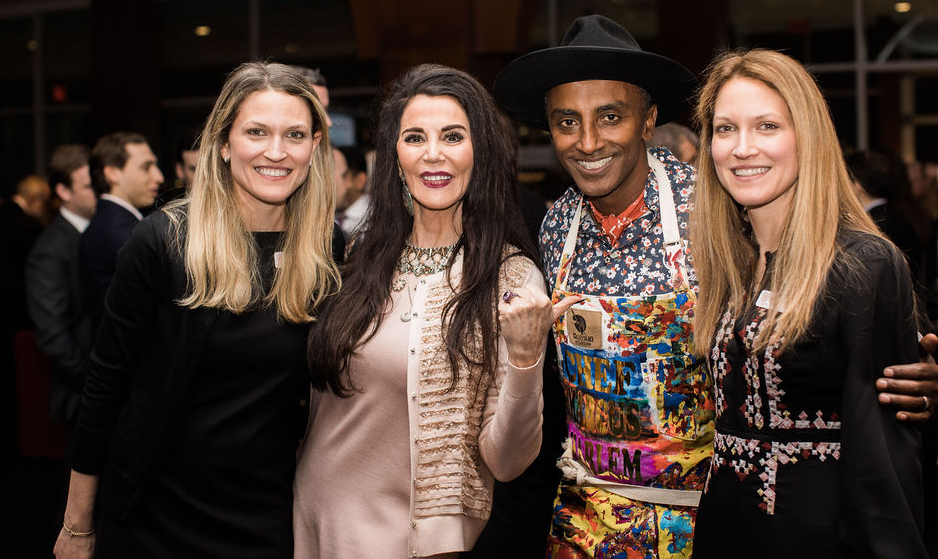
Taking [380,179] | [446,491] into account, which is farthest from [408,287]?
[446,491]

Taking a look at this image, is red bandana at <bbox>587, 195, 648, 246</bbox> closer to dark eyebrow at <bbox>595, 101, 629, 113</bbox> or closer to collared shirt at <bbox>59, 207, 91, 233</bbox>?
dark eyebrow at <bbox>595, 101, 629, 113</bbox>

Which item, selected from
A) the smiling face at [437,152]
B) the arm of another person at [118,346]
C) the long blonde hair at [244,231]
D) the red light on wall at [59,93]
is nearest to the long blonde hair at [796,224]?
the smiling face at [437,152]

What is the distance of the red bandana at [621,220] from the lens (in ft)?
7.02

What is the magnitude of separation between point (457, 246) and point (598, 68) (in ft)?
1.87

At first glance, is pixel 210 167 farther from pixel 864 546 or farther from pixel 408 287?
pixel 864 546

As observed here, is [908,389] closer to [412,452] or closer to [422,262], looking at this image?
[412,452]

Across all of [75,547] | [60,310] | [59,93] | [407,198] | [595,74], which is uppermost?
[59,93]

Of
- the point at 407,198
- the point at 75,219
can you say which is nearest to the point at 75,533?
the point at 407,198

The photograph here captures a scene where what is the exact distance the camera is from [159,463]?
201cm

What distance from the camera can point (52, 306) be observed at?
463cm

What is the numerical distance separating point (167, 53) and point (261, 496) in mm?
9304

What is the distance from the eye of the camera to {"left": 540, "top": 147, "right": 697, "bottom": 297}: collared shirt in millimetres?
2053

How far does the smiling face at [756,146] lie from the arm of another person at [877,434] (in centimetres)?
26

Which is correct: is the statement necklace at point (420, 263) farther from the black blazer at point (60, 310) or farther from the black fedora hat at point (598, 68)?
the black blazer at point (60, 310)
